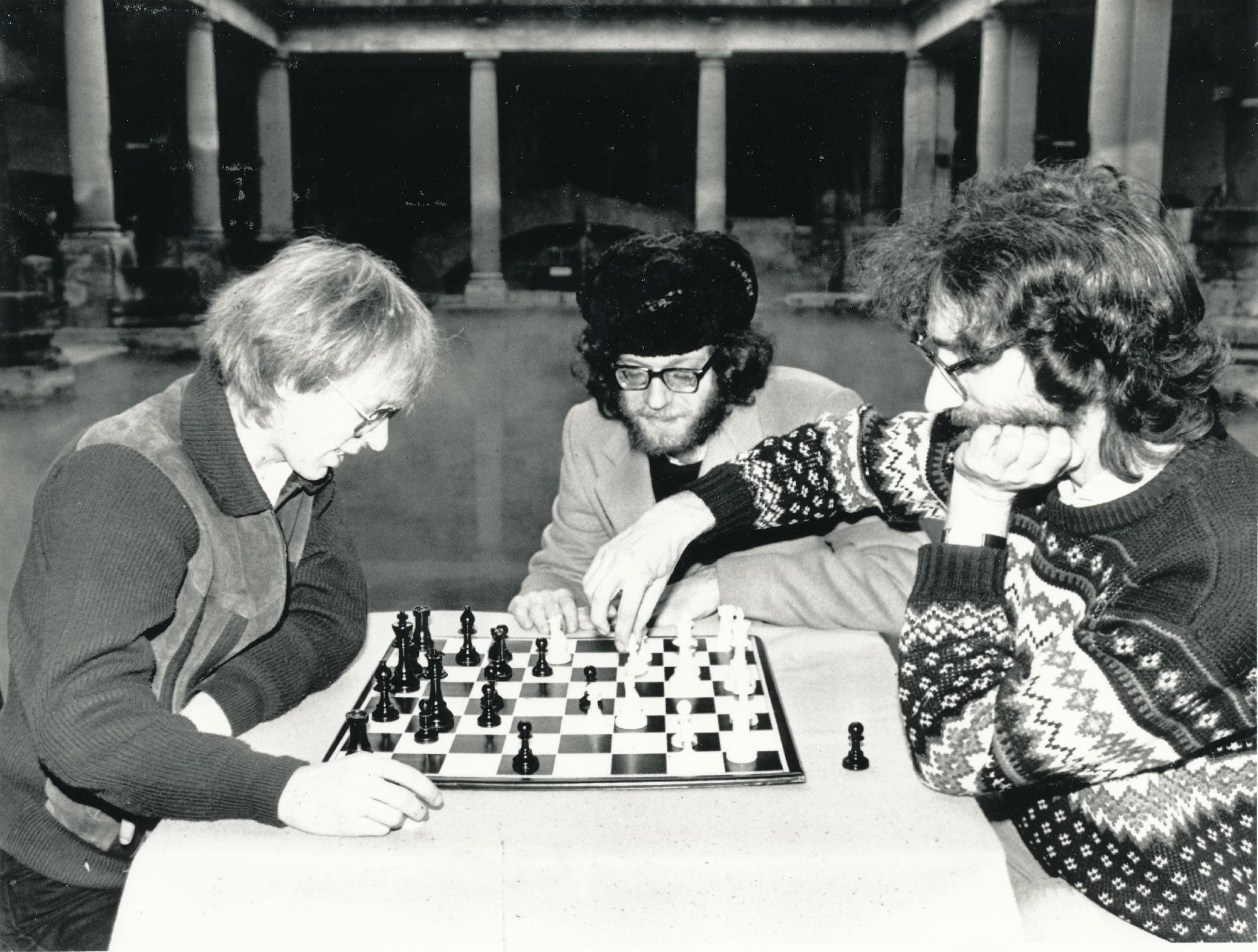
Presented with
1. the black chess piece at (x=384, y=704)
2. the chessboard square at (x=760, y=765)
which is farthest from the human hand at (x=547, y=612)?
the chessboard square at (x=760, y=765)

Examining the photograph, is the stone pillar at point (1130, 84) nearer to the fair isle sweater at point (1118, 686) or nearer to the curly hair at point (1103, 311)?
the curly hair at point (1103, 311)

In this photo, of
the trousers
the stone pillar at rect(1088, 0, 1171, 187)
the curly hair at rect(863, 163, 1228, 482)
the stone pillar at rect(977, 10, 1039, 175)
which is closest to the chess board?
the trousers

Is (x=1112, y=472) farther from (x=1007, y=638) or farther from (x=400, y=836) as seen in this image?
(x=400, y=836)

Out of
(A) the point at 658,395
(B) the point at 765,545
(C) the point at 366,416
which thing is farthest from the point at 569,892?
(A) the point at 658,395

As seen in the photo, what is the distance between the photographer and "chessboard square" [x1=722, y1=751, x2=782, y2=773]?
1454 millimetres

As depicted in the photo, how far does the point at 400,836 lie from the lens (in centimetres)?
131

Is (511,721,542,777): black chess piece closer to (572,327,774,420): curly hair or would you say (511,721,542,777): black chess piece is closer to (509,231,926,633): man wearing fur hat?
(509,231,926,633): man wearing fur hat

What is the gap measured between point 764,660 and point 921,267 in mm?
722

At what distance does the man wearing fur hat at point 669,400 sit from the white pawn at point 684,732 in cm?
68

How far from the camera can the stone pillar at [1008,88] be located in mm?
3676

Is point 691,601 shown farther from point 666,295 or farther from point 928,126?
point 928,126

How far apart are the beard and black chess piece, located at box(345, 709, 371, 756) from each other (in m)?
1.21

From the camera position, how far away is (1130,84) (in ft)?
11.3

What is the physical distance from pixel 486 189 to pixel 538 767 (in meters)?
3.10
